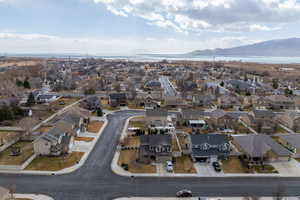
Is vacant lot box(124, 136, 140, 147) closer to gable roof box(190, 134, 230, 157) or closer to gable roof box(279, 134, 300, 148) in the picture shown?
gable roof box(190, 134, 230, 157)

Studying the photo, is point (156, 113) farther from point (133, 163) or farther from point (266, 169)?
point (266, 169)

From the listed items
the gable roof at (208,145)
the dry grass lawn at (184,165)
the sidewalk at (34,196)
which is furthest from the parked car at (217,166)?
the sidewalk at (34,196)

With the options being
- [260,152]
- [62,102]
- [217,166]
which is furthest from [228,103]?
[62,102]

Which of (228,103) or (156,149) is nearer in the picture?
(156,149)

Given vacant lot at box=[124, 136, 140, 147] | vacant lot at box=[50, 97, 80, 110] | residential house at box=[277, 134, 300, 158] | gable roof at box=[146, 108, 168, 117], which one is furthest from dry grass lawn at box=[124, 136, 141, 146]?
vacant lot at box=[50, 97, 80, 110]

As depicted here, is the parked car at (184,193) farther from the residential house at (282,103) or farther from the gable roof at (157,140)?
the residential house at (282,103)

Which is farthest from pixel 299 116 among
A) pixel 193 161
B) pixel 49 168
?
pixel 49 168
